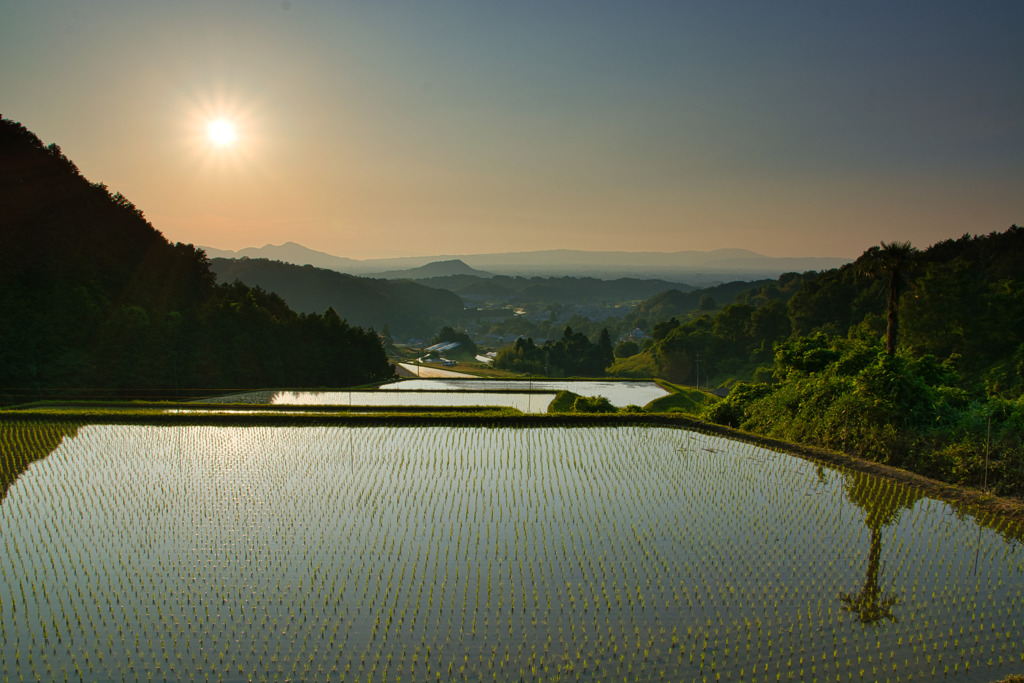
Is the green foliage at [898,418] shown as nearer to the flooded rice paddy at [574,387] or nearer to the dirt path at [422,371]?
the flooded rice paddy at [574,387]

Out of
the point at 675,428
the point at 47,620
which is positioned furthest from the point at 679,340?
the point at 47,620

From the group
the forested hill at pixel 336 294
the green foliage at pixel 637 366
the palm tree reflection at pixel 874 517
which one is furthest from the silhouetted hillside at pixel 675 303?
the palm tree reflection at pixel 874 517

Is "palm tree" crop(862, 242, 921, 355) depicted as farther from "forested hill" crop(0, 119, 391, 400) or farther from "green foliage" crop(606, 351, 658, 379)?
"green foliage" crop(606, 351, 658, 379)

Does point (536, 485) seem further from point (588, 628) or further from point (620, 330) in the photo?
point (620, 330)

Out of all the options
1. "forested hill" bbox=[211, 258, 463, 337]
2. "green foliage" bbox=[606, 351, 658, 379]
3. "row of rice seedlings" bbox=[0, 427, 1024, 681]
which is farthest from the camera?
"forested hill" bbox=[211, 258, 463, 337]

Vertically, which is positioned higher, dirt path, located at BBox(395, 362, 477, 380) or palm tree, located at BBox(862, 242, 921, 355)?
palm tree, located at BBox(862, 242, 921, 355)

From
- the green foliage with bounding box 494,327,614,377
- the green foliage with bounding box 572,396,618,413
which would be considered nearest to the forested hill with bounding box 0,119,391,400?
the green foliage with bounding box 572,396,618,413
